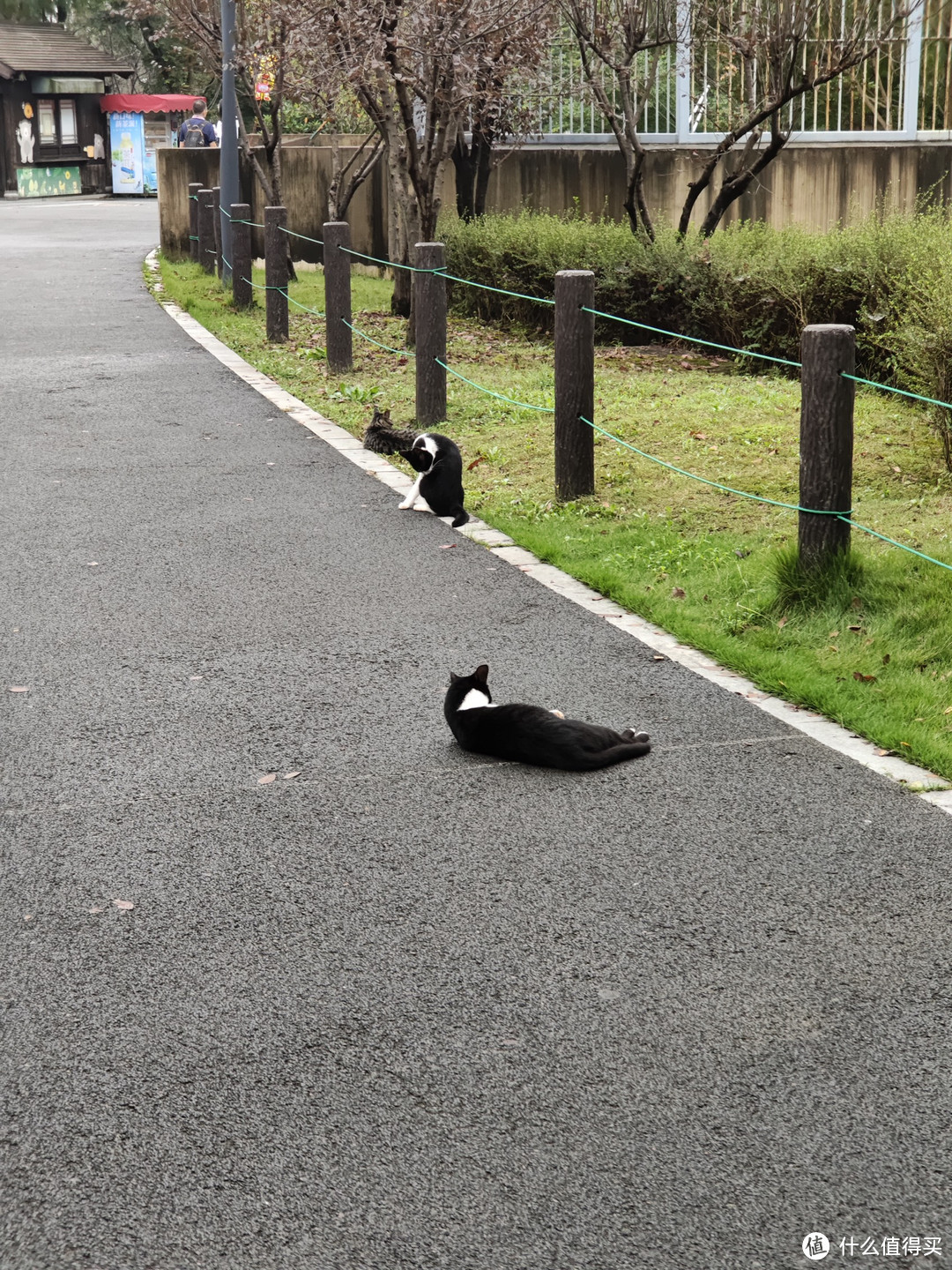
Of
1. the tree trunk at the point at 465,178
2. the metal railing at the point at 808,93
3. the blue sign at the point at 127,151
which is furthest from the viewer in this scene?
the blue sign at the point at 127,151

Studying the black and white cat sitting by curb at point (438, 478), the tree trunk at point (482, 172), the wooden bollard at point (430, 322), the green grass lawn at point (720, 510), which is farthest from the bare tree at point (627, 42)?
the black and white cat sitting by curb at point (438, 478)

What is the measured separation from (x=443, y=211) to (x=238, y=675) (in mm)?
15129

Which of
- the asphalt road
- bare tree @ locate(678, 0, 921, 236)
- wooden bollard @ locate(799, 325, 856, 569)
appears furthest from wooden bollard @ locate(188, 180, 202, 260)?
wooden bollard @ locate(799, 325, 856, 569)

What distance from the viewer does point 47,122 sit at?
50.6 metres

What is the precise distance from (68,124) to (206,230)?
33.6m

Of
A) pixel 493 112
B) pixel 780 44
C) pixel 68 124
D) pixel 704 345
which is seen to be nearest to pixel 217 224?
pixel 493 112

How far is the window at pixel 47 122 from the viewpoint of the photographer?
165 ft

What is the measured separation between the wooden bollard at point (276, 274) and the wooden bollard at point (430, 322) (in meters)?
4.39

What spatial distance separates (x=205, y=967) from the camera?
11.7ft

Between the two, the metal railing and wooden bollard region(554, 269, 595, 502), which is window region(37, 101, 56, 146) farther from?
wooden bollard region(554, 269, 595, 502)

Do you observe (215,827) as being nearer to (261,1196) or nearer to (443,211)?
(261,1196)

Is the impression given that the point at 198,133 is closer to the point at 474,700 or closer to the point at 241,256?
the point at 241,256

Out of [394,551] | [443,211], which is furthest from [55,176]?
[394,551]

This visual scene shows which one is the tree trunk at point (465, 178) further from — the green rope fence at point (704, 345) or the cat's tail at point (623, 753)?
the cat's tail at point (623, 753)
